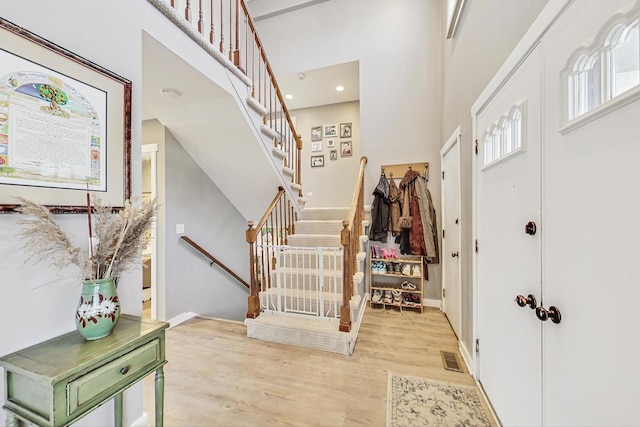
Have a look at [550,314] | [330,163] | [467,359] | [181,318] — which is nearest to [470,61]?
[550,314]

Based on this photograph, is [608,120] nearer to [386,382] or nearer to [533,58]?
[533,58]

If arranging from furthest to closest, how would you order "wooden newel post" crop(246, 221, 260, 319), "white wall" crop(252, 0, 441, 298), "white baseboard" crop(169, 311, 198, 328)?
"white wall" crop(252, 0, 441, 298) < "white baseboard" crop(169, 311, 198, 328) < "wooden newel post" crop(246, 221, 260, 319)

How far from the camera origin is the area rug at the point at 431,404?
154 cm

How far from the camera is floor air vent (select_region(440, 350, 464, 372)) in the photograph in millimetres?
2051

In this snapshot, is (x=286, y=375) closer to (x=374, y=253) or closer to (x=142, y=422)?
(x=142, y=422)

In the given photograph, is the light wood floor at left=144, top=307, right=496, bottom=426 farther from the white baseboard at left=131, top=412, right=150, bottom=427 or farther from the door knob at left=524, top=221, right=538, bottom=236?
the door knob at left=524, top=221, right=538, bottom=236

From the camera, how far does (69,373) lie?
0.85 metres

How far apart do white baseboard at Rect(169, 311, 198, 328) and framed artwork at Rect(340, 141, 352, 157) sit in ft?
11.7

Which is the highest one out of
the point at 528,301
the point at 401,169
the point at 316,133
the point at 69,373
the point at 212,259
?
the point at 316,133

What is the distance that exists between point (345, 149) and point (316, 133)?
2.24 feet

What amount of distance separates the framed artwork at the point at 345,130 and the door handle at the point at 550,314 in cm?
417

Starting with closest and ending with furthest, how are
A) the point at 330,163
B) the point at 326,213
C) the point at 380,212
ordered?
the point at 380,212
the point at 326,213
the point at 330,163

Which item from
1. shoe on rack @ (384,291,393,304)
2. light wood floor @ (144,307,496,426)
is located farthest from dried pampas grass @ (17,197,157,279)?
shoe on rack @ (384,291,393,304)

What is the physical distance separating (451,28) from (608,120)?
8.17 ft
